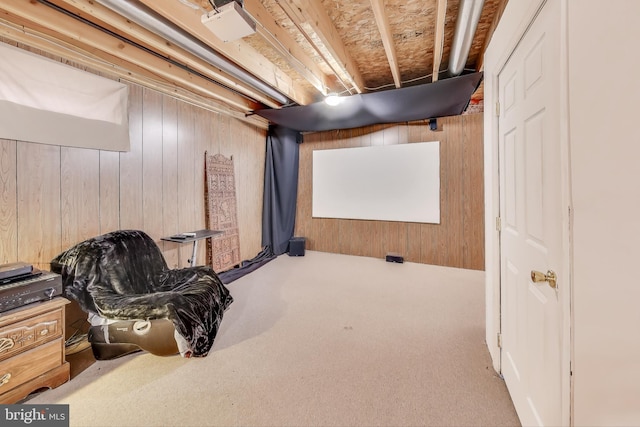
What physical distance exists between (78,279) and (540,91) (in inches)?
121

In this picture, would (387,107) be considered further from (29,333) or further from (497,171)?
(29,333)

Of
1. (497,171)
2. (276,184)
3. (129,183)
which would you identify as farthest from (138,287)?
(276,184)

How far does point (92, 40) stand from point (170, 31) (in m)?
0.71

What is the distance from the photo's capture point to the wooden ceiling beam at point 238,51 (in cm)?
186

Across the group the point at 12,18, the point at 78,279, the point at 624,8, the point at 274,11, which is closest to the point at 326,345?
the point at 78,279

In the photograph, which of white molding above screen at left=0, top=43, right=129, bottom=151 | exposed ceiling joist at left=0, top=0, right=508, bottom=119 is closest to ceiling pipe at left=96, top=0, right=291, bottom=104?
exposed ceiling joist at left=0, top=0, right=508, bottom=119

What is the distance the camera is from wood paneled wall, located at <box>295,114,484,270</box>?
3.86 meters

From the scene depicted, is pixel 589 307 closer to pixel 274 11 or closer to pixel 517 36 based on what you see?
pixel 517 36

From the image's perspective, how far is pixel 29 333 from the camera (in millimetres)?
1479

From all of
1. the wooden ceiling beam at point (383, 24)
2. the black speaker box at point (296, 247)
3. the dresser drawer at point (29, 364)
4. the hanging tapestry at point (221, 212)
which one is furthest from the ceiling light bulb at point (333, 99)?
the dresser drawer at point (29, 364)

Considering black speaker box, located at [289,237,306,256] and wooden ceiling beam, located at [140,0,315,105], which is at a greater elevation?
wooden ceiling beam, located at [140,0,315,105]

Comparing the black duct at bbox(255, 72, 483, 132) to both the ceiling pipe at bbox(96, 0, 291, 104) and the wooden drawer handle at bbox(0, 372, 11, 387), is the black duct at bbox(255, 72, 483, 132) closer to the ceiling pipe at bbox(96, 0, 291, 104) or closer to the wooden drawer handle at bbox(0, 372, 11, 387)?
the ceiling pipe at bbox(96, 0, 291, 104)

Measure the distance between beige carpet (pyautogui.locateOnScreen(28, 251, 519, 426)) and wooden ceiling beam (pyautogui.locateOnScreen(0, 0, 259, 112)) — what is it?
2528 millimetres

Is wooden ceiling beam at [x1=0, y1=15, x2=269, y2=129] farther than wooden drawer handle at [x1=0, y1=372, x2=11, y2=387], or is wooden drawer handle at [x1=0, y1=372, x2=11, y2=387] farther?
wooden ceiling beam at [x1=0, y1=15, x2=269, y2=129]
